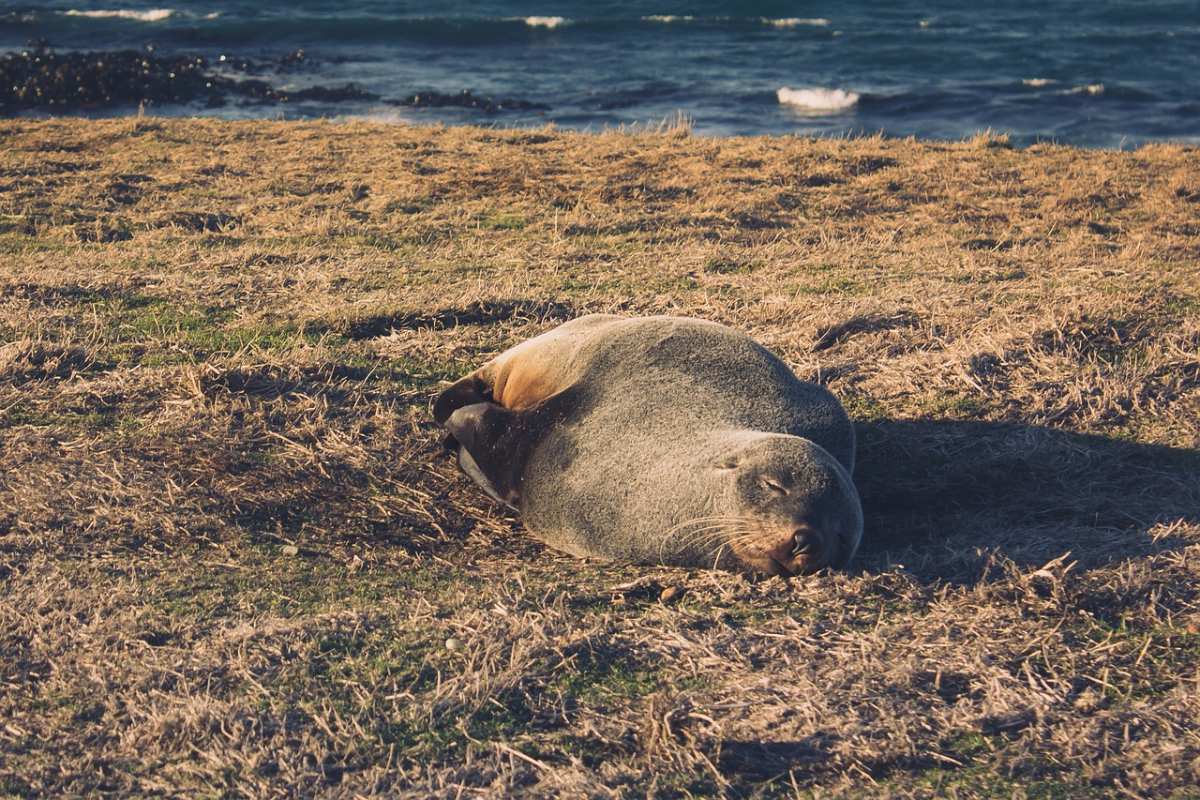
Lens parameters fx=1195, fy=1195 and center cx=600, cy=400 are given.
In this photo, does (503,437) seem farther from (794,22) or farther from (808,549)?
(794,22)

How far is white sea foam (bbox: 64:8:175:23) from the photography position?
125 ft

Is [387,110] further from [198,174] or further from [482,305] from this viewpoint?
[482,305]

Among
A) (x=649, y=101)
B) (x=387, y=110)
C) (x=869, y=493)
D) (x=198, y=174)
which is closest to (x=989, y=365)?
(x=869, y=493)

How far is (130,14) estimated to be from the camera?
38.9 meters

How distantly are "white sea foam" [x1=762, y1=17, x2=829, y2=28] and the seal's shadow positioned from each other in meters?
34.2

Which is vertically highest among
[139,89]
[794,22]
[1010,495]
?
[794,22]

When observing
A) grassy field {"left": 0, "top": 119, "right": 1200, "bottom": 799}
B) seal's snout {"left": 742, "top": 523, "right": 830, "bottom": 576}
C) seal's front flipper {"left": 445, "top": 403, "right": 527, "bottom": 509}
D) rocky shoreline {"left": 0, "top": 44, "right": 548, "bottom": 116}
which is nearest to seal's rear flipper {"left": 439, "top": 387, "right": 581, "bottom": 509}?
seal's front flipper {"left": 445, "top": 403, "right": 527, "bottom": 509}

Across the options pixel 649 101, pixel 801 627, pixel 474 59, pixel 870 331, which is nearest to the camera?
pixel 801 627

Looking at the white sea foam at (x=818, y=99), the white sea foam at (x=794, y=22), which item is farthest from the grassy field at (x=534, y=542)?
the white sea foam at (x=794, y=22)

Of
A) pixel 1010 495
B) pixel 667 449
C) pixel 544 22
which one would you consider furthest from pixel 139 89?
pixel 1010 495

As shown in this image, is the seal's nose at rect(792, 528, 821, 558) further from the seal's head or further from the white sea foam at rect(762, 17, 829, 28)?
the white sea foam at rect(762, 17, 829, 28)

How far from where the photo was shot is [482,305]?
8039 millimetres

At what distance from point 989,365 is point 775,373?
1857 millimetres

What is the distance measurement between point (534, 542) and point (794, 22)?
3646 cm
